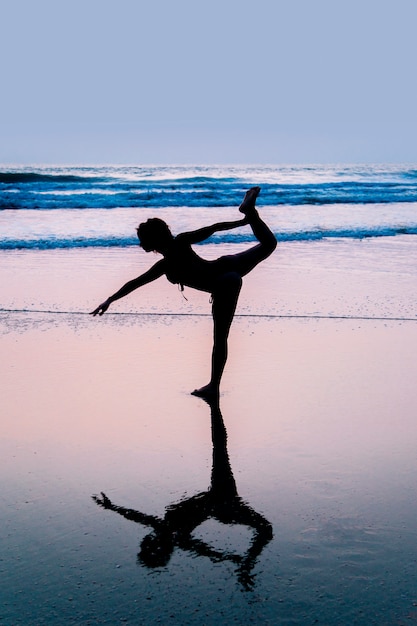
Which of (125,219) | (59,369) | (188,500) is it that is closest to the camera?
(188,500)

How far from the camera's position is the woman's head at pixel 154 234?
4.54 metres

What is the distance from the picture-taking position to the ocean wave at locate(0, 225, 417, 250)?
514 inches

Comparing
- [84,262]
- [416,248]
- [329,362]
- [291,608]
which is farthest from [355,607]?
[416,248]

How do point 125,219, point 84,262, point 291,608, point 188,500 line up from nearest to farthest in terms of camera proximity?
point 291,608
point 188,500
point 84,262
point 125,219

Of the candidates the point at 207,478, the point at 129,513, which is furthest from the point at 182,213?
the point at 129,513

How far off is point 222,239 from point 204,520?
10980mm

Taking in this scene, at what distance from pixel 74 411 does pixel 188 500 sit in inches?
53.4

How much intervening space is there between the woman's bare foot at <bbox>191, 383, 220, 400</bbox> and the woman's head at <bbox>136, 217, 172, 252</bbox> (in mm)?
932

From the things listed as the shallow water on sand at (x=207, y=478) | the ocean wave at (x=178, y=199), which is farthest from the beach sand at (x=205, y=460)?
the ocean wave at (x=178, y=199)

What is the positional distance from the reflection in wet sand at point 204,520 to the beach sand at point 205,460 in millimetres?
25

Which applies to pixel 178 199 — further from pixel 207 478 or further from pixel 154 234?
pixel 207 478

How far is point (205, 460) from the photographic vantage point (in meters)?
3.87

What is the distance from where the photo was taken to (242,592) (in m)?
2.59

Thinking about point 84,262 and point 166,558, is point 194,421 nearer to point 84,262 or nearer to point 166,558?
point 166,558
